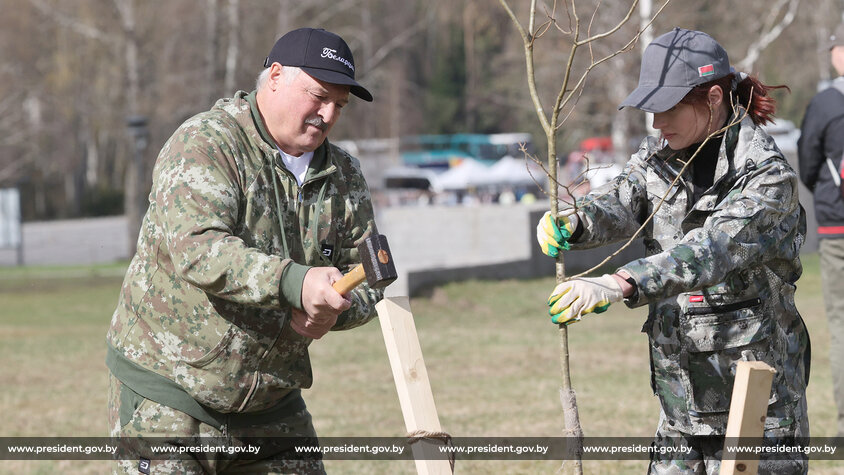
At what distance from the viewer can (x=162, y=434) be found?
332 cm

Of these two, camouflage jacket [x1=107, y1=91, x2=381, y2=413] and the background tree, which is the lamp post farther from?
camouflage jacket [x1=107, y1=91, x2=381, y2=413]

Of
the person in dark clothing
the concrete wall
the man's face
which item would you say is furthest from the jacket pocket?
the concrete wall

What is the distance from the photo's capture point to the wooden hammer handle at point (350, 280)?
2.88m

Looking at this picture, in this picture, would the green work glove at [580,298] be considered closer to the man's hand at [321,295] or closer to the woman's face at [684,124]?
the man's hand at [321,295]

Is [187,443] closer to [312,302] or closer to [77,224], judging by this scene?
[312,302]

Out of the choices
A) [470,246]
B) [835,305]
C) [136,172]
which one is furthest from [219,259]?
[136,172]

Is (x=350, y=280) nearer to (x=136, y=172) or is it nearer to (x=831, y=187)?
(x=831, y=187)

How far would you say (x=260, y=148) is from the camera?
3.38 meters

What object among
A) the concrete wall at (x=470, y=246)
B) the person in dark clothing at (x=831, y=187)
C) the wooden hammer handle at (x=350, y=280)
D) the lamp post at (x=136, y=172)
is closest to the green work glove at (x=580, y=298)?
the wooden hammer handle at (x=350, y=280)

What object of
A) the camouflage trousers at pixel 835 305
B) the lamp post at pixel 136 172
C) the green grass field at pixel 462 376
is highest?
the camouflage trousers at pixel 835 305

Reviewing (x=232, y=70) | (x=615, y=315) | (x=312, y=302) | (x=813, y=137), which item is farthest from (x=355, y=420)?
(x=232, y=70)

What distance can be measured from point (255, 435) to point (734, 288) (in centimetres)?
170

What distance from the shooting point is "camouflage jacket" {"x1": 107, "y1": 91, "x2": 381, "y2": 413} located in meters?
3.11

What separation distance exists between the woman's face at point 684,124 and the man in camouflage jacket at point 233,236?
3.46 feet
